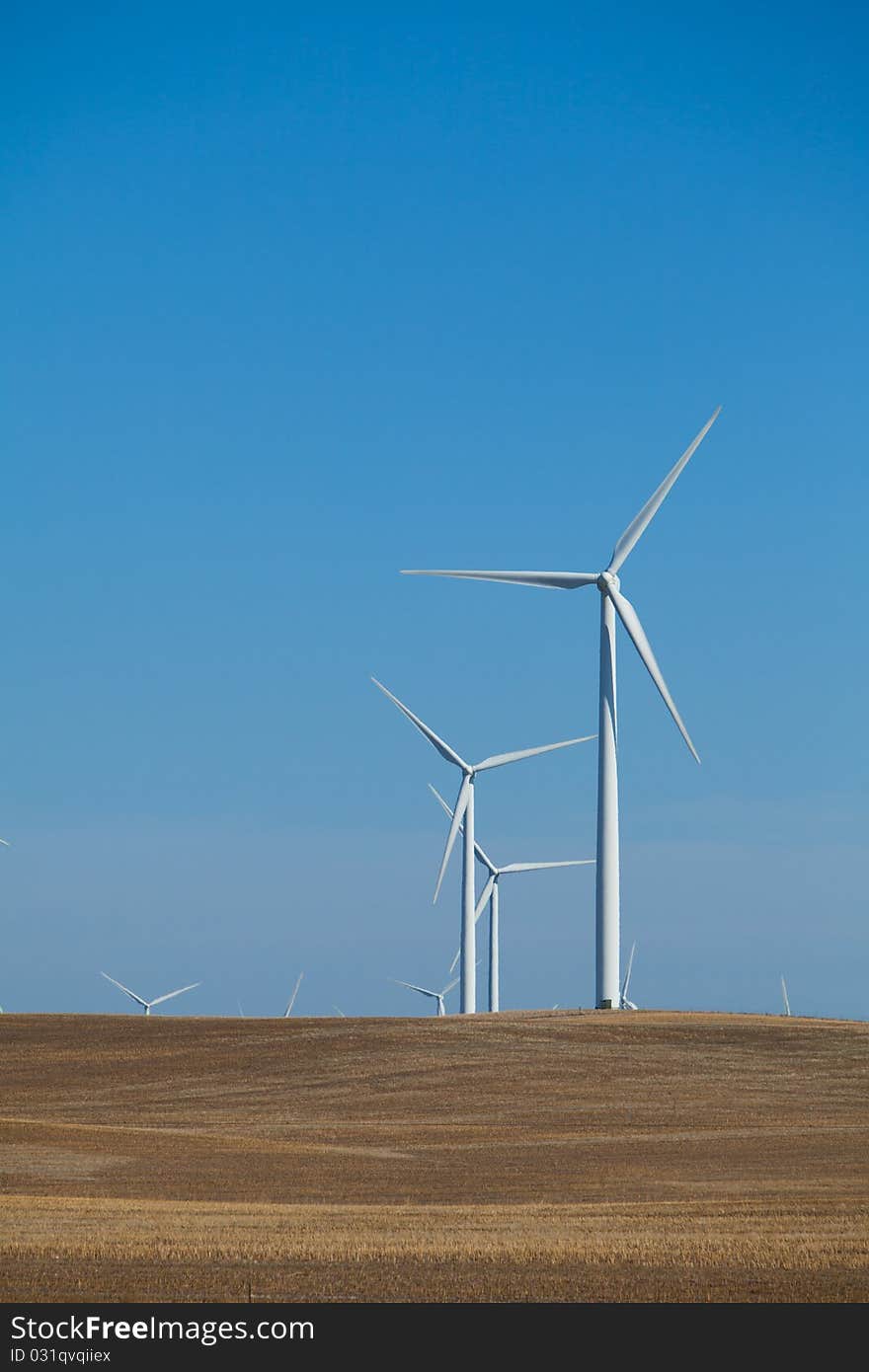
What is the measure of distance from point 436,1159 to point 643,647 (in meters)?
27.9

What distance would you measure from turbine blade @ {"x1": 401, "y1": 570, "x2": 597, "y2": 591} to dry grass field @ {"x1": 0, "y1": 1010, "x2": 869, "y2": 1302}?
53.8 feet

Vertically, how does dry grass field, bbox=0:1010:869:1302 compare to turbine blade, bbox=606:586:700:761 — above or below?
below

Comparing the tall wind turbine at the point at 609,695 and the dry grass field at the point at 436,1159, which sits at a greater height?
the tall wind turbine at the point at 609,695

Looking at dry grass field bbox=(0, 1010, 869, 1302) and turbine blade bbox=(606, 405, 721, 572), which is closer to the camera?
dry grass field bbox=(0, 1010, 869, 1302)

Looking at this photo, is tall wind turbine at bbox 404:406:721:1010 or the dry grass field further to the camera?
tall wind turbine at bbox 404:406:721:1010

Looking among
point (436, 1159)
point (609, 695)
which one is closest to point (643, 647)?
point (609, 695)

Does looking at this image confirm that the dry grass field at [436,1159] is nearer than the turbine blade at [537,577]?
Yes

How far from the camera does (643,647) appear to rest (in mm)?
59250

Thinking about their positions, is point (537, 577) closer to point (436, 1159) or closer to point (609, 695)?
point (609, 695)

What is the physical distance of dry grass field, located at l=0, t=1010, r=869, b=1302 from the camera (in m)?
17.1

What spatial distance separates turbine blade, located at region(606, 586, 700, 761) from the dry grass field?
1076 cm

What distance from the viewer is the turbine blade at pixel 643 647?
182ft

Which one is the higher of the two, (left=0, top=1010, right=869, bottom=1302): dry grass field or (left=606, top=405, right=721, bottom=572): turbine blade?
(left=606, top=405, right=721, bottom=572): turbine blade
